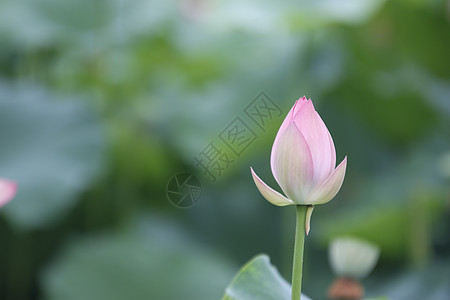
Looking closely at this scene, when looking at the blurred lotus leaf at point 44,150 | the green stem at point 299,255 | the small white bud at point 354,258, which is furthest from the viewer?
the blurred lotus leaf at point 44,150

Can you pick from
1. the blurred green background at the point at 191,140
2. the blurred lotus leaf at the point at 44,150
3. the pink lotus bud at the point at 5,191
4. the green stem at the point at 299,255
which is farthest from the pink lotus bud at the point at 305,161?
the blurred lotus leaf at the point at 44,150

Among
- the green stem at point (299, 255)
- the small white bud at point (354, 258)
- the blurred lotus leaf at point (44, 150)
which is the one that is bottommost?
the green stem at point (299, 255)

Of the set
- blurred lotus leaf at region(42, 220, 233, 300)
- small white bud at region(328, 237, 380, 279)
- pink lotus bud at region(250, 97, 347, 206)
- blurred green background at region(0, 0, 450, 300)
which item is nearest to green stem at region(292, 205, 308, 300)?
pink lotus bud at region(250, 97, 347, 206)

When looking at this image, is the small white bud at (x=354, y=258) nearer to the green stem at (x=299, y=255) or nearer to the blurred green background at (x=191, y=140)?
the green stem at (x=299, y=255)

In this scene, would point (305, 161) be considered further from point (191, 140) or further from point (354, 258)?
point (191, 140)

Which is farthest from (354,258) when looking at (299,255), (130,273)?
(130,273)

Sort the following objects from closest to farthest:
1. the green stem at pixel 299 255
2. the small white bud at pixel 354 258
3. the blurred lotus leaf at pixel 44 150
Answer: the green stem at pixel 299 255 < the small white bud at pixel 354 258 < the blurred lotus leaf at pixel 44 150
